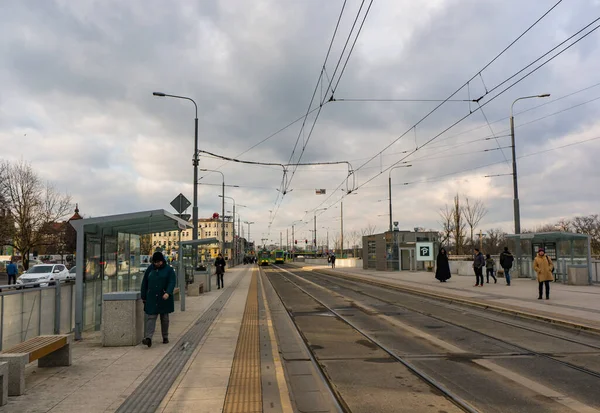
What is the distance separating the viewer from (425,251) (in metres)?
38.4

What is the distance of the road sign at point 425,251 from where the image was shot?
3800 centimetres

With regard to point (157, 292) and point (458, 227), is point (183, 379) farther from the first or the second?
point (458, 227)

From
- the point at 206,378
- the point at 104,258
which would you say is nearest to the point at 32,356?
the point at 206,378

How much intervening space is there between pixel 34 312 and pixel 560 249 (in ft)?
76.2

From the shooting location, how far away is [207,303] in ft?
55.2

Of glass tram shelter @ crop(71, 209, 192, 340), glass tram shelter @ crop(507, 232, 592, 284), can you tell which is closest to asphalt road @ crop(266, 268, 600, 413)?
glass tram shelter @ crop(71, 209, 192, 340)

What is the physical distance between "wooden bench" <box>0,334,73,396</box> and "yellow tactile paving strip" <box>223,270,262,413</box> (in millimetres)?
2351

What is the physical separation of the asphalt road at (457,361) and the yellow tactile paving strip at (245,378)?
1.02 m

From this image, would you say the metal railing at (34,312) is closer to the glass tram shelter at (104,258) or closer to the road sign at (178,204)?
the glass tram shelter at (104,258)

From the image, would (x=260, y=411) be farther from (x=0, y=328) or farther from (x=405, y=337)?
(x=405, y=337)

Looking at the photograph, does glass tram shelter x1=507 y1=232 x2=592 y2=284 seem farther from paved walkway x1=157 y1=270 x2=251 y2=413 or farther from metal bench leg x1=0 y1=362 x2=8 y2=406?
metal bench leg x1=0 y1=362 x2=8 y2=406

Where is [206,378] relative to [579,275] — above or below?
below

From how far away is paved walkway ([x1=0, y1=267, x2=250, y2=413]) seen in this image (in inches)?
202

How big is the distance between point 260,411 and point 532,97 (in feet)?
87.8
